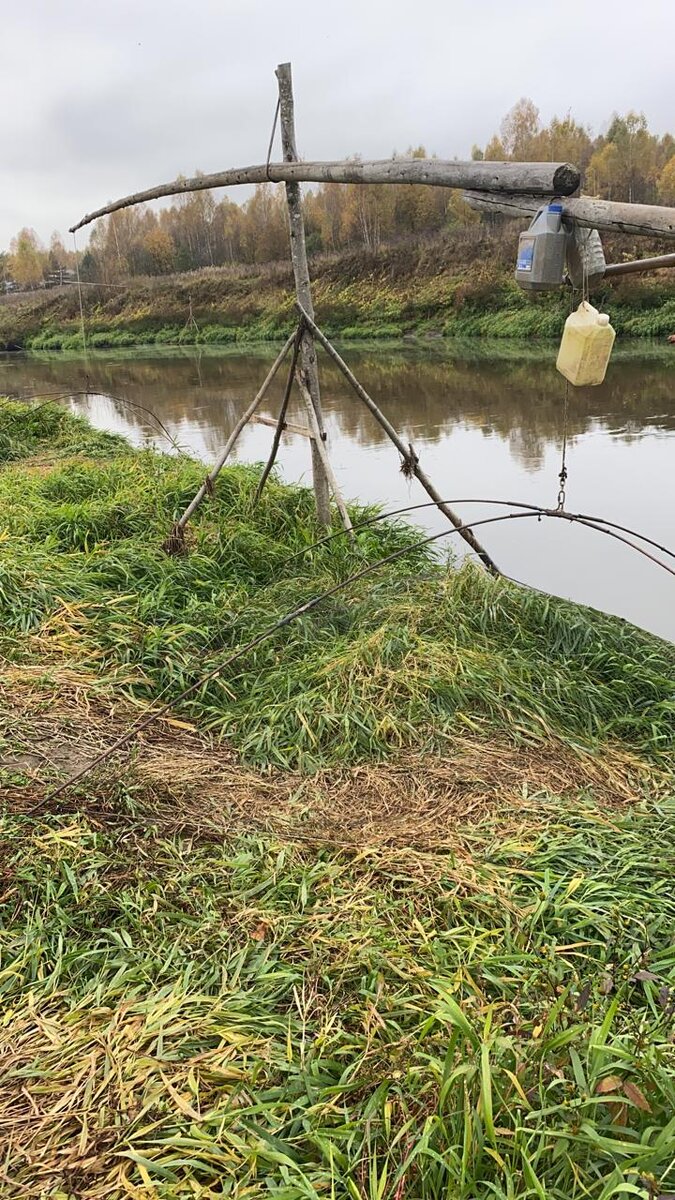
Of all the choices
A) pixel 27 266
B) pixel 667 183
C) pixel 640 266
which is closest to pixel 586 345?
pixel 640 266

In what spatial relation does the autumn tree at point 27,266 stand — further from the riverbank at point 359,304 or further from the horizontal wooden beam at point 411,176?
the horizontal wooden beam at point 411,176

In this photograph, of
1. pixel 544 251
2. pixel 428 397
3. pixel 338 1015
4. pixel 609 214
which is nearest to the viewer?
pixel 338 1015

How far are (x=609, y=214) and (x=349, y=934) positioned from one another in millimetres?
2191

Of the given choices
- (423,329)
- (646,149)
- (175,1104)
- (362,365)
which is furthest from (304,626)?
(646,149)

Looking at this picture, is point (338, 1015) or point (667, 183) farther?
point (667, 183)

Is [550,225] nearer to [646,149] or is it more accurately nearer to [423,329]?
[423,329]

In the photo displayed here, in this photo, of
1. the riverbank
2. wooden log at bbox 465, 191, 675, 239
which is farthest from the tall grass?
the riverbank

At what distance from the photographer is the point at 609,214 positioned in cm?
238

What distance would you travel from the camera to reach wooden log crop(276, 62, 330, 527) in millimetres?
4148

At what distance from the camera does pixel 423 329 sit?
23828 mm

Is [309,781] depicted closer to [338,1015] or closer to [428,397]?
[338,1015]

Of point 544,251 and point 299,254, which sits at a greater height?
point 299,254

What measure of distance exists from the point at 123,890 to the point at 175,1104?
27.1 inches

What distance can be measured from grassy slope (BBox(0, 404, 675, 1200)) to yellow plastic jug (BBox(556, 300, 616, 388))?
123cm
